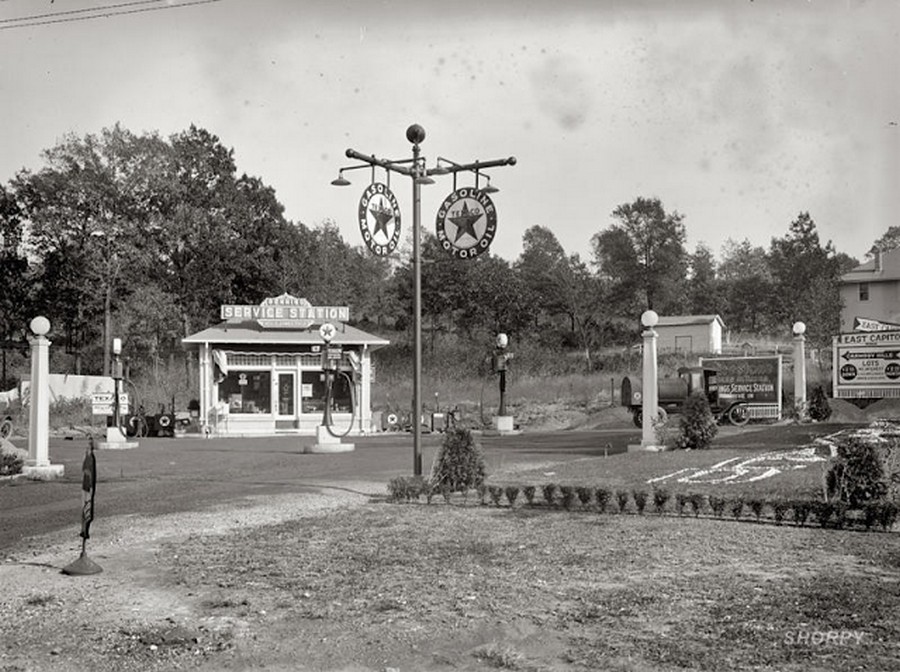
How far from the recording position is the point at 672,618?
6277mm

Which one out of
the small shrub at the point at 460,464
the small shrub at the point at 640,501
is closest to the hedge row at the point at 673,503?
the small shrub at the point at 640,501

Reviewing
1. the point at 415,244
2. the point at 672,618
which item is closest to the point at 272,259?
the point at 415,244

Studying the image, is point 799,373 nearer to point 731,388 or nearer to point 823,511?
point 731,388

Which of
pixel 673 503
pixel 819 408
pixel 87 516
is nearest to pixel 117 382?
pixel 673 503

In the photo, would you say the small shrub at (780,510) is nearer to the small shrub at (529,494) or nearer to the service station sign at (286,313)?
the small shrub at (529,494)

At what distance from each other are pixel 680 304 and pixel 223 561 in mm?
67960

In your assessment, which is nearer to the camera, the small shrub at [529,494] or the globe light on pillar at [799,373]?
the small shrub at [529,494]

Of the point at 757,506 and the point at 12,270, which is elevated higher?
the point at 12,270

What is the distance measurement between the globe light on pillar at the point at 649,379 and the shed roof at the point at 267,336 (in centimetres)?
1534

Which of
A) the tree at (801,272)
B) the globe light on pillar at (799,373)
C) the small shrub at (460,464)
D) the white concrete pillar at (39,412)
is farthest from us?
the tree at (801,272)

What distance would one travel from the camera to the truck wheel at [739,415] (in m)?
32.8

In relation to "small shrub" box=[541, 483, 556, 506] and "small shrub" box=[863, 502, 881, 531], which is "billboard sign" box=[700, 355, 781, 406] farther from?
"small shrub" box=[863, 502, 881, 531]

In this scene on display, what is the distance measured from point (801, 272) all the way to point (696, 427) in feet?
162

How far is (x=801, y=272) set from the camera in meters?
65.6
